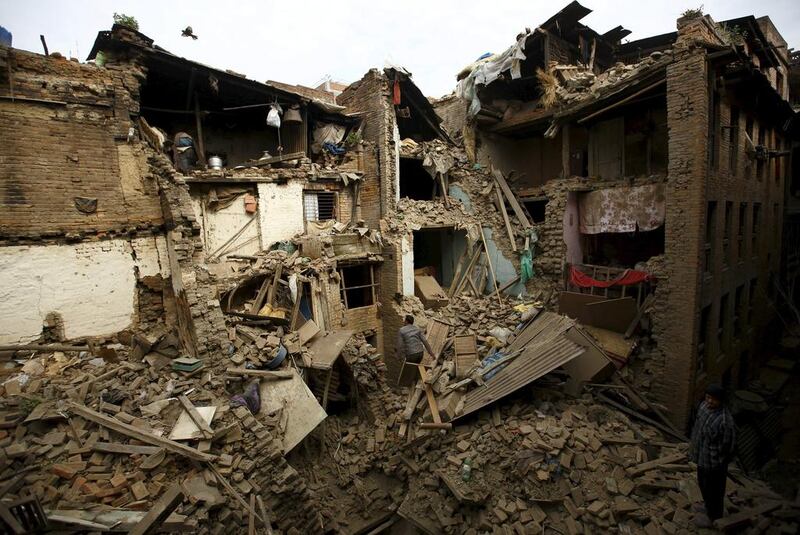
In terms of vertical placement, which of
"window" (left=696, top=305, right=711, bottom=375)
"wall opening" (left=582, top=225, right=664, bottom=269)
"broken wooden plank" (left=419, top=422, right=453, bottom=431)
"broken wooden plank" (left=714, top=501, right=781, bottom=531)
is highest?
"wall opening" (left=582, top=225, right=664, bottom=269)

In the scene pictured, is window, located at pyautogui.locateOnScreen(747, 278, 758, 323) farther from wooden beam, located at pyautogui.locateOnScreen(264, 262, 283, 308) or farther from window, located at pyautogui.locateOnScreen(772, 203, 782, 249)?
wooden beam, located at pyautogui.locateOnScreen(264, 262, 283, 308)

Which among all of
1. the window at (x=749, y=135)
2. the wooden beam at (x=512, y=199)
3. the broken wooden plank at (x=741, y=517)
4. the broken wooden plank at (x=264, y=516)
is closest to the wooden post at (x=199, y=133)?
the broken wooden plank at (x=264, y=516)

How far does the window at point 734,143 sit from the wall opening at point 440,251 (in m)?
8.59

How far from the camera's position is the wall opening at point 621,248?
44.9 ft

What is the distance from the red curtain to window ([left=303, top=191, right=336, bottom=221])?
28.9 ft

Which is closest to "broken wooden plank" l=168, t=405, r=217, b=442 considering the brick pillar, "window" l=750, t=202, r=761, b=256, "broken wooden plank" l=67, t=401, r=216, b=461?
"broken wooden plank" l=67, t=401, r=216, b=461

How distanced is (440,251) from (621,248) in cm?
710

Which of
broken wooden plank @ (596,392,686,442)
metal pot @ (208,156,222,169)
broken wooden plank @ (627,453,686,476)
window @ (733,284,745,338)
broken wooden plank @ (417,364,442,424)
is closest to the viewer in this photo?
broken wooden plank @ (627,453,686,476)

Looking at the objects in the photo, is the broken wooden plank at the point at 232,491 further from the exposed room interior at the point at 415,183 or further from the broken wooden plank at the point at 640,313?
the exposed room interior at the point at 415,183

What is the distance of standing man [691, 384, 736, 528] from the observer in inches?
203

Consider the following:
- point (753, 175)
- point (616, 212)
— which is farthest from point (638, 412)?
point (753, 175)

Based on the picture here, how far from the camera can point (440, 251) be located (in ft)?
55.9

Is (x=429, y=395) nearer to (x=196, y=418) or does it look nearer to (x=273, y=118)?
(x=196, y=418)

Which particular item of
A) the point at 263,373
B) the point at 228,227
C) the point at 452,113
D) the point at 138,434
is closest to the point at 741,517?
the point at 263,373
